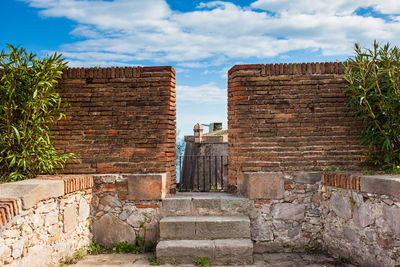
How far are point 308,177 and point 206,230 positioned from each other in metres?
1.72

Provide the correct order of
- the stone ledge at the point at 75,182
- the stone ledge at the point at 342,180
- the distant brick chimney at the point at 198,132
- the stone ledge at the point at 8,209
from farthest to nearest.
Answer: the distant brick chimney at the point at 198,132, the stone ledge at the point at 75,182, the stone ledge at the point at 342,180, the stone ledge at the point at 8,209

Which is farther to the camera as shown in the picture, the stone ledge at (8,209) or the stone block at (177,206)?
the stone block at (177,206)

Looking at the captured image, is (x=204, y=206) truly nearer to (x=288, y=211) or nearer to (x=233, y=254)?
(x=233, y=254)

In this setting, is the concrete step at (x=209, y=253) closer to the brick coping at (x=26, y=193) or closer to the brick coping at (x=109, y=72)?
the brick coping at (x=26, y=193)

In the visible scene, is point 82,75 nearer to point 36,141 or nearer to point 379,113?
point 36,141

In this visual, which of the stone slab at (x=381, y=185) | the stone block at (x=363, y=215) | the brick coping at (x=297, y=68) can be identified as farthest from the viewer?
the brick coping at (x=297, y=68)

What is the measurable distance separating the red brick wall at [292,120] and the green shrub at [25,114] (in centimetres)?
278

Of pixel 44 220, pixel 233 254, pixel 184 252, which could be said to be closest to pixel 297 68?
pixel 233 254

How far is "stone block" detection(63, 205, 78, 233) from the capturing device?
4045mm

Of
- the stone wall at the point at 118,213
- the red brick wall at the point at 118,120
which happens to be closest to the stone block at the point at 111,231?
the stone wall at the point at 118,213

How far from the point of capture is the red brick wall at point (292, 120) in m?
4.72

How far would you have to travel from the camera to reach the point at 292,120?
188 inches

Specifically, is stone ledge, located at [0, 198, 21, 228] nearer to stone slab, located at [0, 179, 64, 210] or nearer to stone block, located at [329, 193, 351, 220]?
stone slab, located at [0, 179, 64, 210]

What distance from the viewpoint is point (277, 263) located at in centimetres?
414
